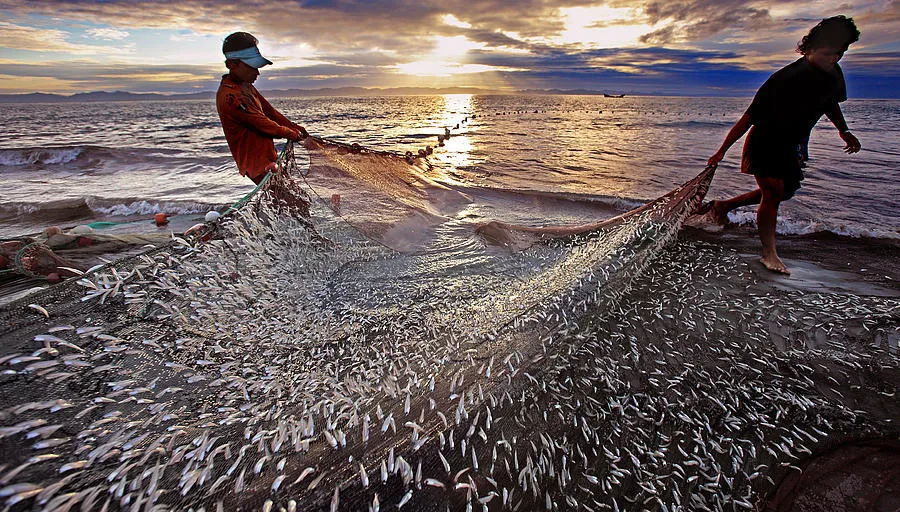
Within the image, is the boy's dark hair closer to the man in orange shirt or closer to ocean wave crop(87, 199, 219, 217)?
the man in orange shirt

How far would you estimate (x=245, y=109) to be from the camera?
4234 mm

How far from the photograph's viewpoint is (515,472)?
6.62ft

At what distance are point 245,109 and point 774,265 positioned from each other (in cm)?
645

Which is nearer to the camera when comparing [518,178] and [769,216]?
[769,216]

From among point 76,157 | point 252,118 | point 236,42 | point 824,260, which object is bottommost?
point 824,260

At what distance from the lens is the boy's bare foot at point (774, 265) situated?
4.78 m

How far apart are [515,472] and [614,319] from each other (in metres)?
1.90

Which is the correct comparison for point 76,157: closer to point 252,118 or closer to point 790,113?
point 252,118

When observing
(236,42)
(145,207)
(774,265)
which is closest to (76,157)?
(145,207)

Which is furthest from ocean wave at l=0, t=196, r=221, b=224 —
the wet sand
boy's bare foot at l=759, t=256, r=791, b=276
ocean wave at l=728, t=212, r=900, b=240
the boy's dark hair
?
ocean wave at l=728, t=212, r=900, b=240

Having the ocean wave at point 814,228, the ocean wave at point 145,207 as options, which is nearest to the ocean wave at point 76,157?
the ocean wave at point 145,207

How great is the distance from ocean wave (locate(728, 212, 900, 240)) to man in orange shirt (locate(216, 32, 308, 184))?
766 cm

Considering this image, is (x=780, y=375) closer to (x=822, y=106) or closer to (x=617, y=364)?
(x=617, y=364)

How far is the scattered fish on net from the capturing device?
1664 mm
